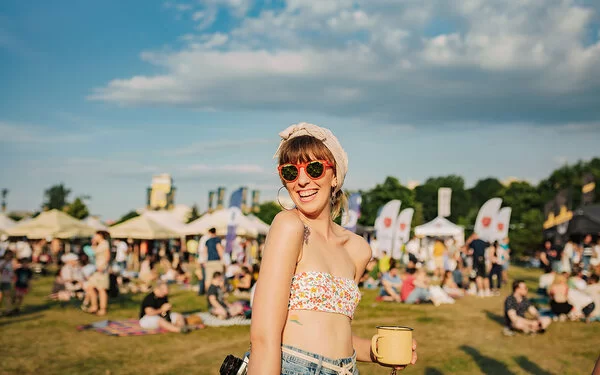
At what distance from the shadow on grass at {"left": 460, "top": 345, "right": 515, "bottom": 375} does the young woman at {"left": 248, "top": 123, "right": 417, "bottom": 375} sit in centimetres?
625

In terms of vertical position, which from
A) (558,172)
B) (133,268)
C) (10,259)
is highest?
(558,172)

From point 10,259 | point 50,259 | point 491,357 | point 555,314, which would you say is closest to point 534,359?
point 491,357

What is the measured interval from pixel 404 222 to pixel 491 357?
55.0 feet

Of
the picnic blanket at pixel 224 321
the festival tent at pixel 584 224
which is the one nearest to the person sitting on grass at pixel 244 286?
the picnic blanket at pixel 224 321

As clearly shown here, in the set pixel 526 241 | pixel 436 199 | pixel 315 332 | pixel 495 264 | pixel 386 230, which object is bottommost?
pixel 526 241

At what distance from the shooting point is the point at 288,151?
7.69 ft

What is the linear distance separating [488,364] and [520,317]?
2728mm

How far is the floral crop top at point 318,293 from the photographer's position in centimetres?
207

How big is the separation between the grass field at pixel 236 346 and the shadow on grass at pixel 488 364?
14 mm

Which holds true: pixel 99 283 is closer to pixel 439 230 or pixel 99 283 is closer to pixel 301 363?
pixel 301 363

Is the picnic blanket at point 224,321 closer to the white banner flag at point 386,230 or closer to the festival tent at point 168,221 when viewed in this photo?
the white banner flag at point 386,230

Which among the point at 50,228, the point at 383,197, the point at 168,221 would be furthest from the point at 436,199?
the point at 50,228

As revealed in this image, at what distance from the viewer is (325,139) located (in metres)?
2.34

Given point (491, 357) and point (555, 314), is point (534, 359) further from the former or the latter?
point (555, 314)
